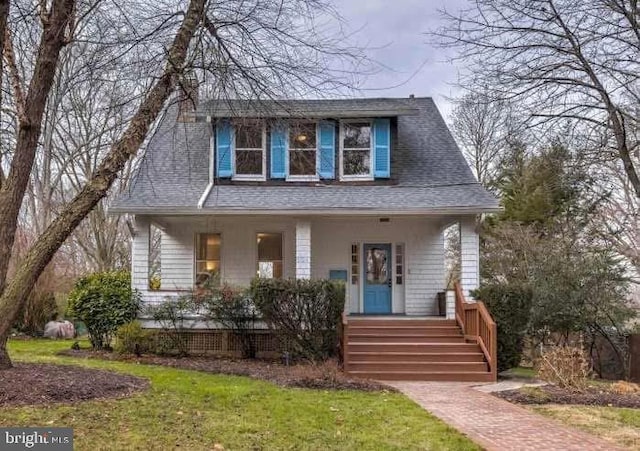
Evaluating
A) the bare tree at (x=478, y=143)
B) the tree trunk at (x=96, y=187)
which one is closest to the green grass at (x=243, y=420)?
the tree trunk at (x=96, y=187)

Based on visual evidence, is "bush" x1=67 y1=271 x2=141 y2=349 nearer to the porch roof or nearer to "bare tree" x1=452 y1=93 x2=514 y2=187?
the porch roof

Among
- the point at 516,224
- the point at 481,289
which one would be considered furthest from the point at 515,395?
the point at 516,224

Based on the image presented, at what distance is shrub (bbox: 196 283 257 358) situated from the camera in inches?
464

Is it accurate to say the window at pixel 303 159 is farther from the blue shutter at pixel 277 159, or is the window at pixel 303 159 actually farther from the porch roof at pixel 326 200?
the porch roof at pixel 326 200

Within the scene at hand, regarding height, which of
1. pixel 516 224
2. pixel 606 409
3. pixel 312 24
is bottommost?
pixel 606 409

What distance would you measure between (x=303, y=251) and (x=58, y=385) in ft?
21.7

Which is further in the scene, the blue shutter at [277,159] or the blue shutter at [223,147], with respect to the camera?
the blue shutter at [277,159]

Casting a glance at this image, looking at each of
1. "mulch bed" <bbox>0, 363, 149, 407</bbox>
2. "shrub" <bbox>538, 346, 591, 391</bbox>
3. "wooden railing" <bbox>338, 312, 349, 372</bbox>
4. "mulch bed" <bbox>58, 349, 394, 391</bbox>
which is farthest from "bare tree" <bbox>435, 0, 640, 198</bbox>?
"mulch bed" <bbox>0, 363, 149, 407</bbox>

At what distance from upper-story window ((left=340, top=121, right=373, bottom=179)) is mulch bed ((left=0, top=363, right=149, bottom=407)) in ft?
25.3

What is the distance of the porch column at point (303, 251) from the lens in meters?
12.4

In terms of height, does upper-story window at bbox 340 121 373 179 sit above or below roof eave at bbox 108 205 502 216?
above

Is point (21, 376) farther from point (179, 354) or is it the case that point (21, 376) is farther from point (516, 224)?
point (516, 224)

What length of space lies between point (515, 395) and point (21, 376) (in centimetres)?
689

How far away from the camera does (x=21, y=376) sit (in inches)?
272
